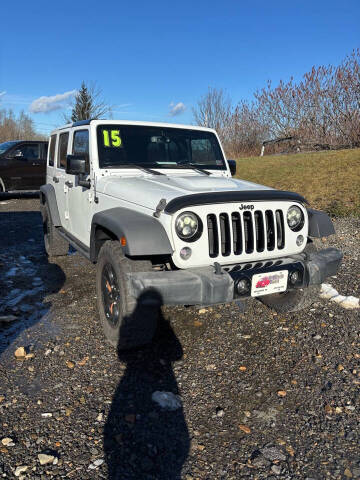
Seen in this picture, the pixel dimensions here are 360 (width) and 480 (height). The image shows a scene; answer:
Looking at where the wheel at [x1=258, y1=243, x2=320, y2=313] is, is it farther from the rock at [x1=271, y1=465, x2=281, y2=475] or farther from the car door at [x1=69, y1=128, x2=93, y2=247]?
the car door at [x1=69, y1=128, x2=93, y2=247]

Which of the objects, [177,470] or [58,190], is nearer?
[177,470]

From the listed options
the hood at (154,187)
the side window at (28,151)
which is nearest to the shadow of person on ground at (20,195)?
the side window at (28,151)

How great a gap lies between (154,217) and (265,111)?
2315 centimetres

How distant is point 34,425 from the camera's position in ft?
7.89

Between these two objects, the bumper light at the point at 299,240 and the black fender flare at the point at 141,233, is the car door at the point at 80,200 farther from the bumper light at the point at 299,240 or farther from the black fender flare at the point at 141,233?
the bumper light at the point at 299,240

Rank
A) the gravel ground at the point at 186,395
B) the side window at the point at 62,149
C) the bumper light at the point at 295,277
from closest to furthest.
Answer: the gravel ground at the point at 186,395 → the bumper light at the point at 295,277 → the side window at the point at 62,149

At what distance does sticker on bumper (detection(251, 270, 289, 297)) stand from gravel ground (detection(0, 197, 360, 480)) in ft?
1.94

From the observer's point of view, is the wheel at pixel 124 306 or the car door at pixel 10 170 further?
the car door at pixel 10 170

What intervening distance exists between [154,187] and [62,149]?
2.58 m

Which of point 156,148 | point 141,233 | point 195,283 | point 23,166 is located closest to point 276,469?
point 195,283

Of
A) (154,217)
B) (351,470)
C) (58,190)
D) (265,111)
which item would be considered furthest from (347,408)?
(265,111)

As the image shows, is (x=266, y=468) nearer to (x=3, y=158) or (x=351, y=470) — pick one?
(x=351, y=470)

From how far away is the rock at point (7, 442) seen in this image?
2234 millimetres

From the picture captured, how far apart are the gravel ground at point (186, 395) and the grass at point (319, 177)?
4.97m
